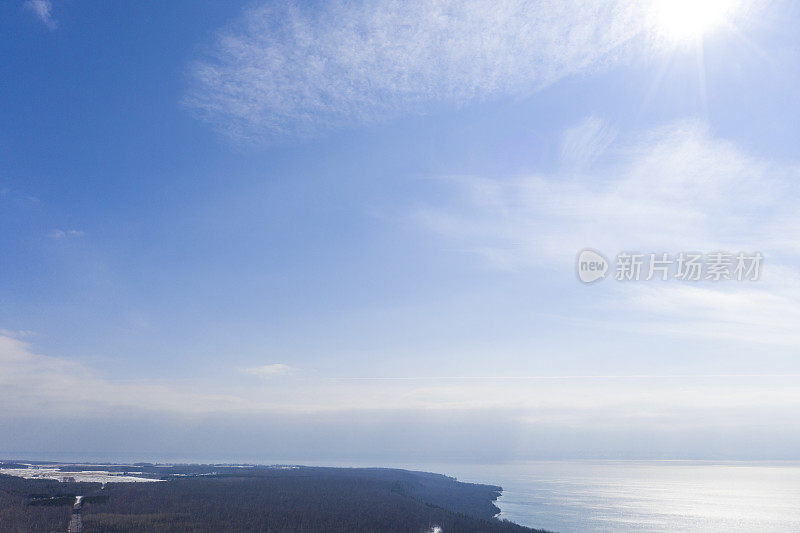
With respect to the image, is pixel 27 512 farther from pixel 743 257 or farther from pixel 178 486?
pixel 743 257

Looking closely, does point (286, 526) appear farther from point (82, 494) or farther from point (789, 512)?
point (789, 512)

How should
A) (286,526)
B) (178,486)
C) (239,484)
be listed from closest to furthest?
(286,526) < (178,486) < (239,484)

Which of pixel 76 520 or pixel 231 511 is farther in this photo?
pixel 231 511

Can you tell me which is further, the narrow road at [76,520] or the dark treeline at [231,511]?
the dark treeline at [231,511]

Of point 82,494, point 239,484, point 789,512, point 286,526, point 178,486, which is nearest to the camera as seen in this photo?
point 286,526

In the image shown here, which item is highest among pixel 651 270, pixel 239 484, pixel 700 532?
pixel 651 270

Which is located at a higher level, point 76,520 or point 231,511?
point 76,520

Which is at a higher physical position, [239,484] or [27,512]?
[27,512]

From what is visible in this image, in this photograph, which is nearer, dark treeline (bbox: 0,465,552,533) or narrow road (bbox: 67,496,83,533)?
narrow road (bbox: 67,496,83,533)

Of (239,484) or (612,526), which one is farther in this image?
(239,484)

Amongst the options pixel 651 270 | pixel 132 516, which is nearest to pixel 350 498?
pixel 132 516
